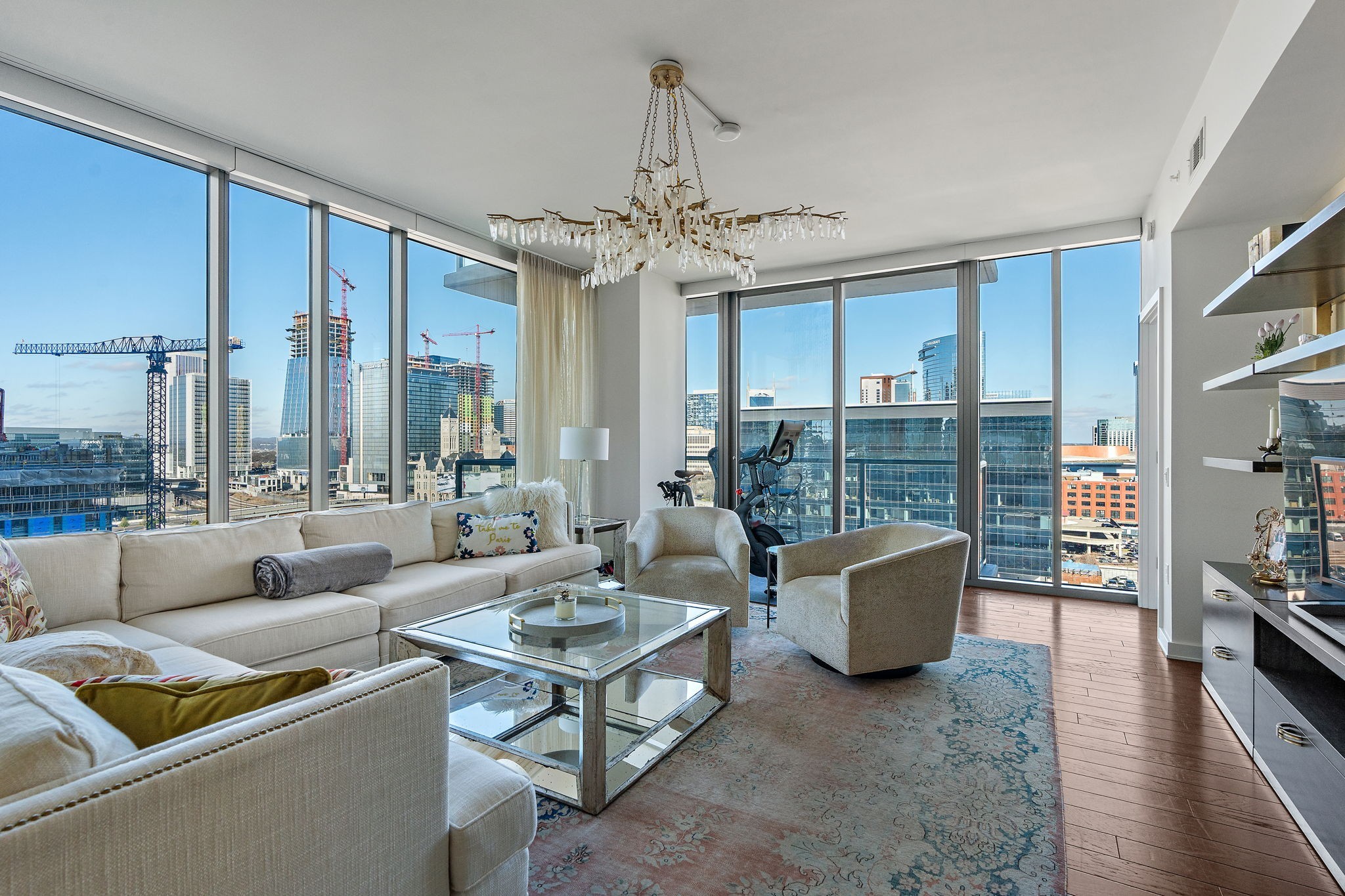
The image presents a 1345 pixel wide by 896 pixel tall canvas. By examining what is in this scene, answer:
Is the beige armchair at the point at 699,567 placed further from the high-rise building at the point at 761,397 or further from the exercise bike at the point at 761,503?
the high-rise building at the point at 761,397

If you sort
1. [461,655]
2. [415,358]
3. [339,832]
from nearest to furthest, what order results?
1. [339,832]
2. [461,655]
3. [415,358]

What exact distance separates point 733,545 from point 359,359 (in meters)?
2.64

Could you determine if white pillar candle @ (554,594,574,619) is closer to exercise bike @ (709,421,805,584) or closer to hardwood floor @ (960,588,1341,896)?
hardwood floor @ (960,588,1341,896)

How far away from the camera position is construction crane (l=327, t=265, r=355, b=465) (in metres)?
4.09

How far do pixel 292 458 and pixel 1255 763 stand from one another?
4650 mm

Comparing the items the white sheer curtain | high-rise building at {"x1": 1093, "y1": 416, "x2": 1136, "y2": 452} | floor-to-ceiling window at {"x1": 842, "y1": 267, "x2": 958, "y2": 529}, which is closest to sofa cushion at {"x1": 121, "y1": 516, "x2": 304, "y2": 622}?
the white sheer curtain

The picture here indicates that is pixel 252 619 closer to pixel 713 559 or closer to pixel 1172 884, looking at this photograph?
pixel 713 559

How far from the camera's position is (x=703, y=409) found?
635cm

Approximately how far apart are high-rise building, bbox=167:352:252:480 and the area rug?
2.66 m

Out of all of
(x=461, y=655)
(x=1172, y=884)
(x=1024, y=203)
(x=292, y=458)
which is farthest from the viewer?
(x=1024, y=203)

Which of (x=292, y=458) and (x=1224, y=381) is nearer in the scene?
(x=1224, y=381)

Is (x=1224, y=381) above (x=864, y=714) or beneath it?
above

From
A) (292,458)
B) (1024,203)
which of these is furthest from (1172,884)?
(292,458)

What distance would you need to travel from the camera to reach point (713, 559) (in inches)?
158
